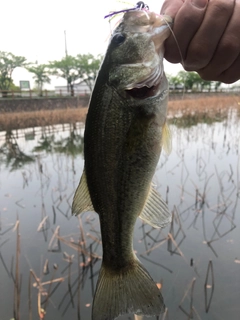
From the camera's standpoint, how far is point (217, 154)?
378 inches

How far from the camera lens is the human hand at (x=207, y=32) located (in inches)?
54.0

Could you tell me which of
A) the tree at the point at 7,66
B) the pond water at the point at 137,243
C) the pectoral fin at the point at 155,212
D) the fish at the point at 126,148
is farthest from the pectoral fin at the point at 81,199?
the tree at the point at 7,66

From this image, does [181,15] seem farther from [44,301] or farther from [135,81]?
[44,301]

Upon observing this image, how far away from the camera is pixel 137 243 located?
534 centimetres

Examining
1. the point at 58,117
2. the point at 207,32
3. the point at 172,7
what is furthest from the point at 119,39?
the point at 58,117

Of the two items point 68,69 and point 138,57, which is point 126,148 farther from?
point 68,69

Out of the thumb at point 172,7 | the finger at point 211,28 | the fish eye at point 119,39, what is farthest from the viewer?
the fish eye at point 119,39

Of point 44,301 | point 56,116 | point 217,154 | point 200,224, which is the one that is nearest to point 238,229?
point 200,224

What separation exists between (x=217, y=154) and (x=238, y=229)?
4335 millimetres

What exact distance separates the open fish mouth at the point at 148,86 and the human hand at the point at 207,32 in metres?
0.14

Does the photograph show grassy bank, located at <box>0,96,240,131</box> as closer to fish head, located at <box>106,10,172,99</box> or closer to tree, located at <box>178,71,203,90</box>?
fish head, located at <box>106,10,172,99</box>

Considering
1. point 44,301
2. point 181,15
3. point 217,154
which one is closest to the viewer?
point 181,15

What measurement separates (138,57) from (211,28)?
1.22 ft

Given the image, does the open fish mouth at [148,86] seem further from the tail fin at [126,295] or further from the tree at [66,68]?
the tree at [66,68]
